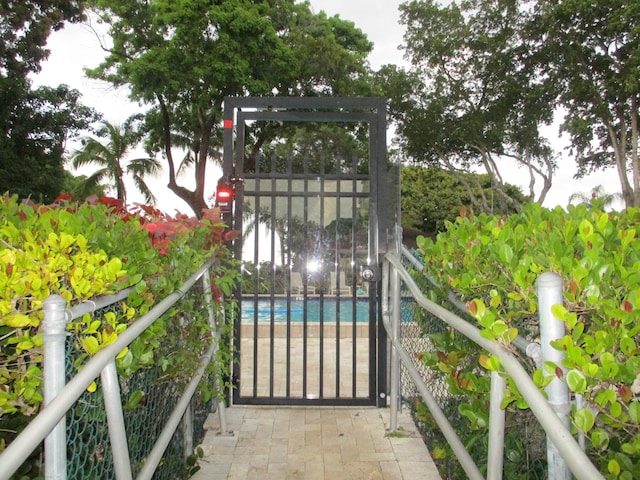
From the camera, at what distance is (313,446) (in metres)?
2.91

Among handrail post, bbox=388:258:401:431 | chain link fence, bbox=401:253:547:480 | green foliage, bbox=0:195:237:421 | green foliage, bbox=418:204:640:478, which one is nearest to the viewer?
green foliage, bbox=418:204:640:478

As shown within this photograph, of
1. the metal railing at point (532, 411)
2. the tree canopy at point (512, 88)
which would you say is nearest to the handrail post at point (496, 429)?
the metal railing at point (532, 411)

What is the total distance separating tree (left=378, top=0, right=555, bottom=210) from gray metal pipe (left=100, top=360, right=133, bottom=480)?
1712 centimetres

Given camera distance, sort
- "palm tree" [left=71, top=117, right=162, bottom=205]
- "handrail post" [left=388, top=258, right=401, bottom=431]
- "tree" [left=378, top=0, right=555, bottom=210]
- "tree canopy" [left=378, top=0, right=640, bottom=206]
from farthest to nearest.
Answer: "palm tree" [left=71, top=117, right=162, bottom=205]
"tree" [left=378, top=0, right=555, bottom=210]
"tree canopy" [left=378, top=0, right=640, bottom=206]
"handrail post" [left=388, top=258, right=401, bottom=431]

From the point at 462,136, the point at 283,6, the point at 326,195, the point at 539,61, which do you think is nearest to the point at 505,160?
the point at 462,136

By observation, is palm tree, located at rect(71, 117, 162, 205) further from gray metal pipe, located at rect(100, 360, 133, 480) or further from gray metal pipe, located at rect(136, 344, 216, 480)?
gray metal pipe, located at rect(100, 360, 133, 480)

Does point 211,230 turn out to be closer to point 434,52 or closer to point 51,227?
point 51,227

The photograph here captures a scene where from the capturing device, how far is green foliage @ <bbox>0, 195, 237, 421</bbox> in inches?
48.0

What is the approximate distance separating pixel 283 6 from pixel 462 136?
292 inches

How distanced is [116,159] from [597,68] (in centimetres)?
1668

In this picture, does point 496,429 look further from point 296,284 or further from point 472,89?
point 472,89

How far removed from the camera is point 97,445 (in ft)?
4.77

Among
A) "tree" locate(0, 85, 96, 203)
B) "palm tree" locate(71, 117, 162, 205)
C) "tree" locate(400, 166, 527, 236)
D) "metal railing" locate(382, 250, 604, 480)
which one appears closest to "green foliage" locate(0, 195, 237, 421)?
"metal railing" locate(382, 250, 604, 480)

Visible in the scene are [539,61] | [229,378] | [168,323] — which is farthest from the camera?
[539,61]
